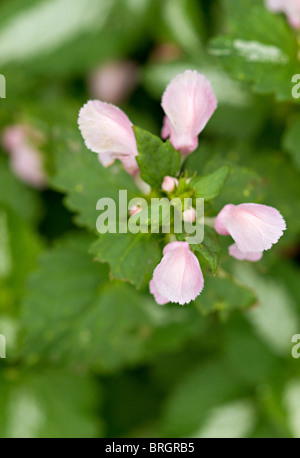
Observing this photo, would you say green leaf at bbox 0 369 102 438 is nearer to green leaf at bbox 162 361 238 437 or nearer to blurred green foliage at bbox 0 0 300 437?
blurred green foliage at bbox 0 0 300 437

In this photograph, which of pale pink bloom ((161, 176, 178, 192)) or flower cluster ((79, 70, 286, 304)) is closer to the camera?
flower cluster ((79, 70, 286, 304))

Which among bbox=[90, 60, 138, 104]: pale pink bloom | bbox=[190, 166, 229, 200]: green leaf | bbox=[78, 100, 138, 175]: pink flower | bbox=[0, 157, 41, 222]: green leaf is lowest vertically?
bbox=[190, 166, 229, 200]: green leaf

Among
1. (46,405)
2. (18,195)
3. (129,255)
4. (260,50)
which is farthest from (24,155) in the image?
(129,255)

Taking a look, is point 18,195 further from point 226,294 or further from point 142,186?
point 226,294

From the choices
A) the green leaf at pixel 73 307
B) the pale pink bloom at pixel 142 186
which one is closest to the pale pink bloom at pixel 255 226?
the pale pink bloom at pixel 142 186

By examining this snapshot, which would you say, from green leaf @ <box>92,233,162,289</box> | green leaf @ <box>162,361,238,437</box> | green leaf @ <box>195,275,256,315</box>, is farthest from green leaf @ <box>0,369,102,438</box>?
green leaf @ <box>92,233,162,289</box>
